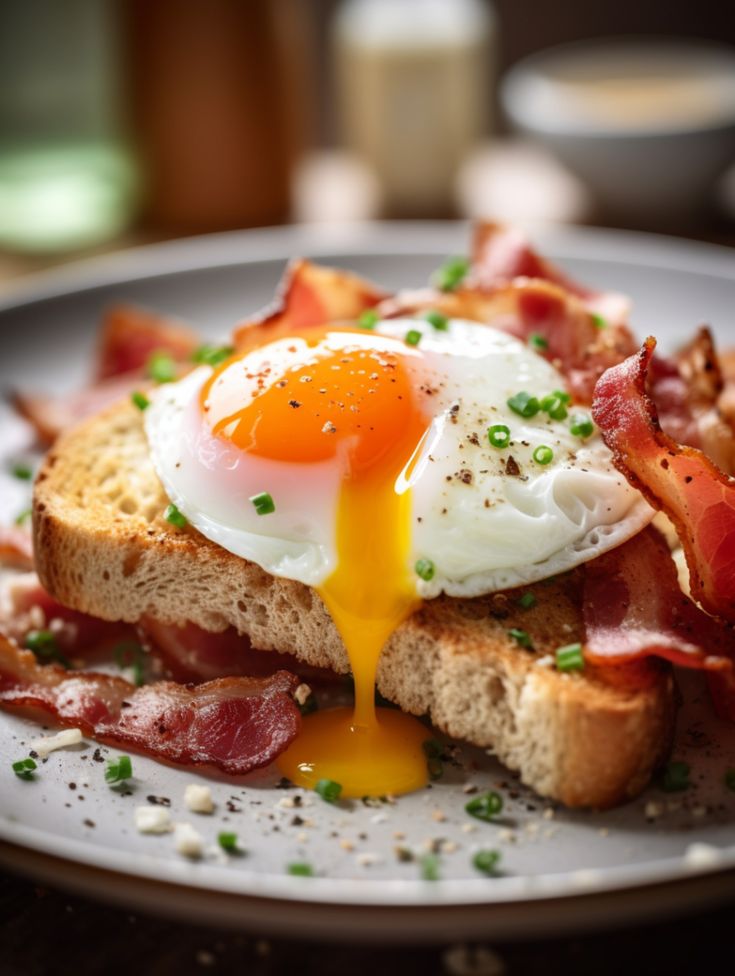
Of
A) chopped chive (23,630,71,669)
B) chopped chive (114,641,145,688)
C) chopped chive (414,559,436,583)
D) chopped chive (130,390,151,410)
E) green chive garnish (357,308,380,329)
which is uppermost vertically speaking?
green chive garnish (357,308,380,329)

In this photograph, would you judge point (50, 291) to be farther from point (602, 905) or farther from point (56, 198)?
point (602, 905)

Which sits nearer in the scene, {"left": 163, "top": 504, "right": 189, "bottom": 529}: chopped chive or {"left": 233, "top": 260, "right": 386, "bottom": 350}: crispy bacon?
{"left": 163, "top": 504, "right": 189, "bottom": 529}: chopped chive

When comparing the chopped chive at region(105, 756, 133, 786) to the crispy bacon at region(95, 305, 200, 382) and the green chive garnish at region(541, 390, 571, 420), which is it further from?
the crispy bacon at region(95, 305, 200, 382)

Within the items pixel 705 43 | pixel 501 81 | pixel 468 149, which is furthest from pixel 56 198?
pixel 705 43

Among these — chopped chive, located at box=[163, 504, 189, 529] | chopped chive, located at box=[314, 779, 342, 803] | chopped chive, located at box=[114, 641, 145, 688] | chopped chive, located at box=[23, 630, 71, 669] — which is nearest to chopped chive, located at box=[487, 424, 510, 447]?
chopped chive, located at box=[163, 504, 189, 529]

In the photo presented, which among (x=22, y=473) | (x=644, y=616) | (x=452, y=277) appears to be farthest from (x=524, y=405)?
(x=22, y=473)

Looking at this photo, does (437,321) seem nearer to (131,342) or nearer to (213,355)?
(213,355)
